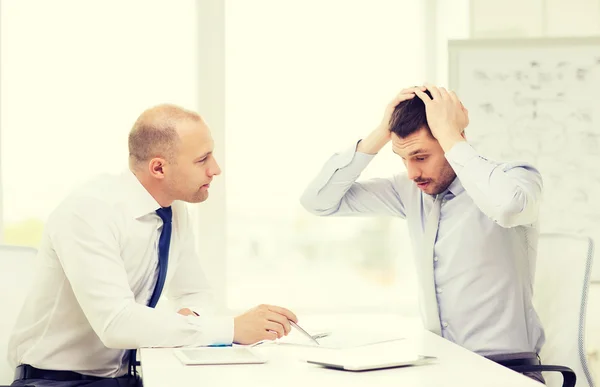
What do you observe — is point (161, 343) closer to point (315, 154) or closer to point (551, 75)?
point (315, 154)

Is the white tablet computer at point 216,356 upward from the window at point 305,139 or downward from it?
downward

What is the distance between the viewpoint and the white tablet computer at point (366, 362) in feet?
5.37

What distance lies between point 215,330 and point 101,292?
0.31m

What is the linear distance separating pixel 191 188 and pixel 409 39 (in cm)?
188

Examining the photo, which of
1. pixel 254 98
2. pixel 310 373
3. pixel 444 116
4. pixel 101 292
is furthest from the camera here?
pixel 254 98

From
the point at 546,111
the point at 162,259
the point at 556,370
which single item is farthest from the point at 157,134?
the point at 546,111

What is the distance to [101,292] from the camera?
1960 millimetres

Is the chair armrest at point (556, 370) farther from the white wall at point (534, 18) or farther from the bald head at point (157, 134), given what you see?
the white wall at point (534, 18)

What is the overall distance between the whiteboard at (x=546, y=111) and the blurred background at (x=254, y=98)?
0.10 m

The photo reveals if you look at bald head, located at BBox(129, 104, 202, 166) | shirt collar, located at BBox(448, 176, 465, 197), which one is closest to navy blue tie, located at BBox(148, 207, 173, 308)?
bald head, located at BBox(129, 104, 202, 166)

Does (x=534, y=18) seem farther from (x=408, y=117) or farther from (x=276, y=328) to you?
(x=276, y=328)

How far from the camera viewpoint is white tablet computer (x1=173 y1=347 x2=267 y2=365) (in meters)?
1.73

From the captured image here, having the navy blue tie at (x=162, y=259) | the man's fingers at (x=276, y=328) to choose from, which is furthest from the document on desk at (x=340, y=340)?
the navy blue tie at (x=162, y=259)

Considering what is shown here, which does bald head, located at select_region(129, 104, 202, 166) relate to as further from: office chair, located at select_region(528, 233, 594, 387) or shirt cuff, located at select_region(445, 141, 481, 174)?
office chair, located at select_region(528, 233, 594, 387)
